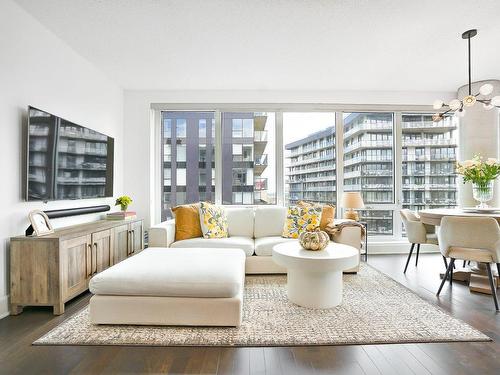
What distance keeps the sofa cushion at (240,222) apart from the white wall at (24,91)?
1.78m

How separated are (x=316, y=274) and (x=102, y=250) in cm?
222

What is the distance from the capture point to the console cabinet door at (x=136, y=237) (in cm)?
378

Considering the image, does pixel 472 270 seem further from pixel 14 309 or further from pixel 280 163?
pixel 14 309

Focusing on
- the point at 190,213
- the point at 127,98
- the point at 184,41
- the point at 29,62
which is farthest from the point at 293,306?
the point at 127,98

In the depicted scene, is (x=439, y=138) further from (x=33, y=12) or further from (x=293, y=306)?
(x=33, y=12)

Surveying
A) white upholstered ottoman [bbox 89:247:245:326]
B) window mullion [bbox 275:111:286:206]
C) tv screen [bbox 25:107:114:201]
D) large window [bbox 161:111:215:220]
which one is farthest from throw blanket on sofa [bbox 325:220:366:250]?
tv screen [bbox 25:107:114:201]

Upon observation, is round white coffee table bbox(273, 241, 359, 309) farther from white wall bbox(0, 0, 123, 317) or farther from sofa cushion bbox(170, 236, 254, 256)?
white wall bbox(0, 0, 123, 317)

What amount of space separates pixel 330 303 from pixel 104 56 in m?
3.70

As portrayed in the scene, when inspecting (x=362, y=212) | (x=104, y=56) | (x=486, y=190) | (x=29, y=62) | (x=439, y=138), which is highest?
(x=104, y=56)

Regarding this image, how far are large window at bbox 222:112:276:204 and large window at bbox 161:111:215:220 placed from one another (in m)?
0.23

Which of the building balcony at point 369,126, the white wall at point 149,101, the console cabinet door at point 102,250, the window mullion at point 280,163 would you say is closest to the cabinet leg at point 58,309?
the console cabinet door at point 102,250

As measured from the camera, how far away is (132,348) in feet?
6.18

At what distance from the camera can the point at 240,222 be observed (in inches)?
156

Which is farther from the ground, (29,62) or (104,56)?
(104,56)
